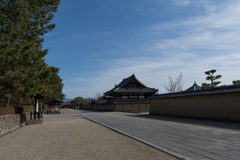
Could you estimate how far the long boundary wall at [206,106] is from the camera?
1335 cm

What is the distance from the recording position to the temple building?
36875mm

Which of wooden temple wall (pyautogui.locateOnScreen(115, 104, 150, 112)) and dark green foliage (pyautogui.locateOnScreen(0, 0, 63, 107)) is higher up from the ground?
dark green foliage (pyautogui.locateOnScreen(0, 0, 63, 107))

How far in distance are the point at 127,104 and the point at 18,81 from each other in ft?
92.3

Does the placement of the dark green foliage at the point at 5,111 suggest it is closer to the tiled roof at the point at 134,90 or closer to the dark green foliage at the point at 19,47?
the dark green foliage at the point at 19,47

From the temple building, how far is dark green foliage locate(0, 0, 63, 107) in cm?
2433

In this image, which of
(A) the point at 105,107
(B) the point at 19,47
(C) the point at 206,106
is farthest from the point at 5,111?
(A) the point at 105,107

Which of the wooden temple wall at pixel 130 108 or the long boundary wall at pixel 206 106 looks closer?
the long boundary wall at pixel 206 106

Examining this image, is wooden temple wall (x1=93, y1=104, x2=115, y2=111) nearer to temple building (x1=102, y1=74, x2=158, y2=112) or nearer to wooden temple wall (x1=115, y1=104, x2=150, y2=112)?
temple building (x1=102, y1=74, x2=158, y2=112)

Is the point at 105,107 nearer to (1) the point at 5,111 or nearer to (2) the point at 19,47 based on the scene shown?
(1) the point at 5,111

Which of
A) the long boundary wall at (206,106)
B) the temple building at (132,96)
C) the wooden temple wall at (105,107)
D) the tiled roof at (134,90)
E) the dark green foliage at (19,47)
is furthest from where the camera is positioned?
the wooden temple wall at (105,107)

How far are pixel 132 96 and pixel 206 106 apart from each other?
23.3 metres

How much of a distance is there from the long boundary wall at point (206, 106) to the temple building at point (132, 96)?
→ 590 inches

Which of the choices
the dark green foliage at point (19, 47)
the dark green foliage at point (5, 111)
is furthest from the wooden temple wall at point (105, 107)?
the dark green foliage at point (5, 111)

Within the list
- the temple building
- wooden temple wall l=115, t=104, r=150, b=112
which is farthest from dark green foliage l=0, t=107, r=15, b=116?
wooden temple wall l=115, t=104, r=150, b=112
